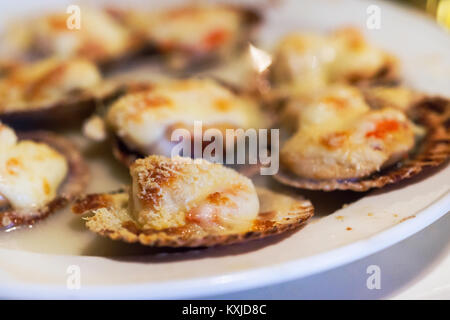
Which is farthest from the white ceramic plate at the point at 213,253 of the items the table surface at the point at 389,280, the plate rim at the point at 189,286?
the table surface at the point at 389,280

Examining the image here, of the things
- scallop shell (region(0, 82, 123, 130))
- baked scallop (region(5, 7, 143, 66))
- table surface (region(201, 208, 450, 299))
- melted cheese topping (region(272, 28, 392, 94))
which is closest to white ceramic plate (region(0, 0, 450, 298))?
table surface (region(201, 208, 450, 299))

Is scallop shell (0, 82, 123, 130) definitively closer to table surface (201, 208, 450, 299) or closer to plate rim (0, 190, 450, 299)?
plate rim (0, 190, 450, 299)

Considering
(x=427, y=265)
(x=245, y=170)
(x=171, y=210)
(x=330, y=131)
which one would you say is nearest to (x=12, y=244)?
(x=171, y=210)

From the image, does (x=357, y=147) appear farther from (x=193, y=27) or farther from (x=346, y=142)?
(x=193, y=27)

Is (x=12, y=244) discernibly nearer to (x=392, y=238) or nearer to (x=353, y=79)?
(x=392, y=238)

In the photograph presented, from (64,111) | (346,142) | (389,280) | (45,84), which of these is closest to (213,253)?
(389,280)

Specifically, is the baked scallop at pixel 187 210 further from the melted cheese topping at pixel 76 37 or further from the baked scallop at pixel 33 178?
the melted cheese topping at pixel 76 37
